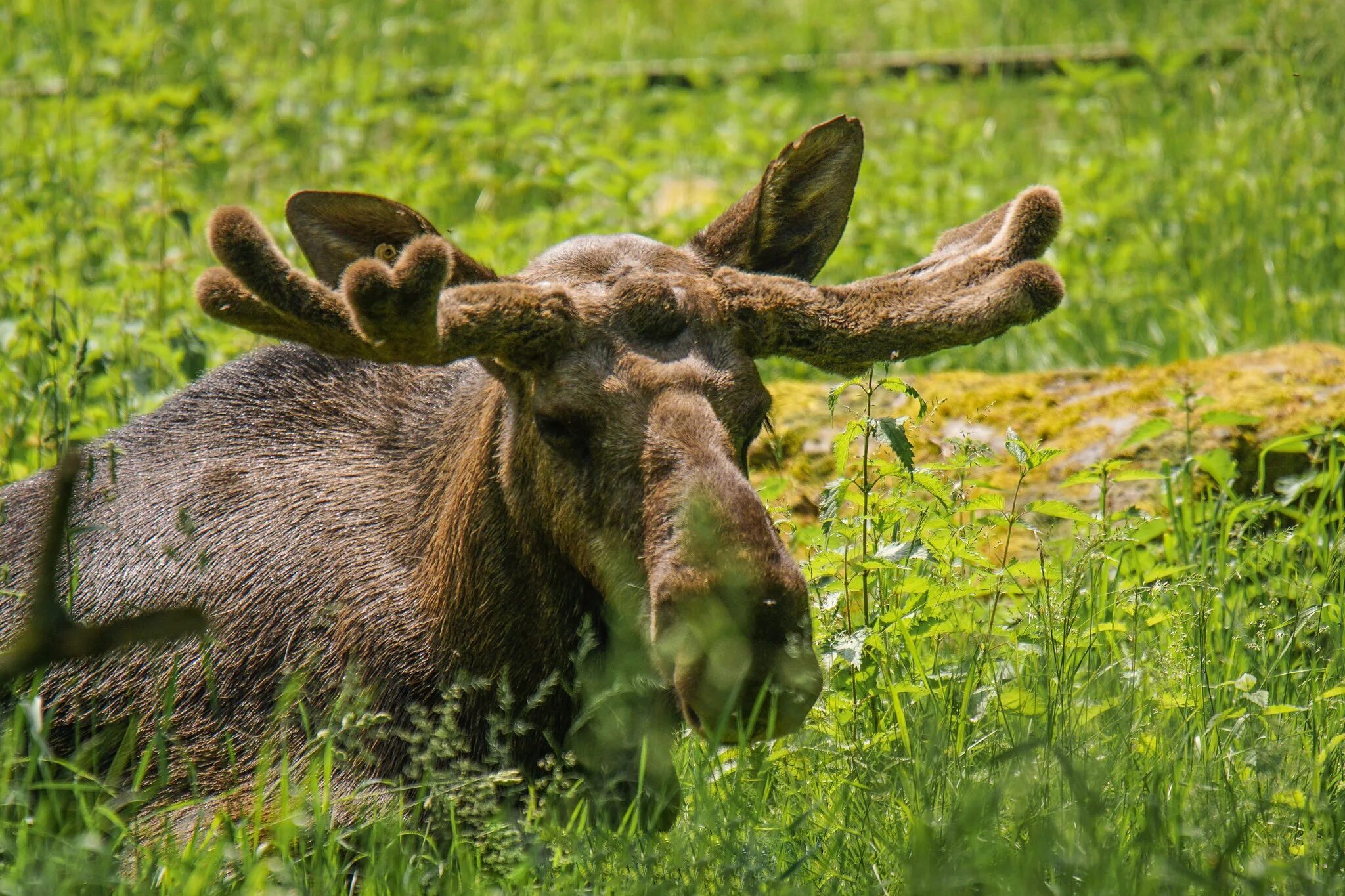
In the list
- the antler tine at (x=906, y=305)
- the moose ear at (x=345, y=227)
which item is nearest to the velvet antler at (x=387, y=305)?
the moose ear at (x=345, y=227)

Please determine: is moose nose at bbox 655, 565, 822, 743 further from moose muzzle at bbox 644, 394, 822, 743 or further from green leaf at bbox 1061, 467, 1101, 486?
green leaf at bbox 1061, 467, 1101, 486

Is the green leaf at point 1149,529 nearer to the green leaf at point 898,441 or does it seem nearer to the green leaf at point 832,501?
the green leaf at point 832,501

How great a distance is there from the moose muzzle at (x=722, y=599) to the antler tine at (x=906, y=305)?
467 mm

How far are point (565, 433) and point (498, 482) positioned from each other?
0.33 m

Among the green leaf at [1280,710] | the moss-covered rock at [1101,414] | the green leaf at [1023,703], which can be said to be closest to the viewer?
the green leaf at [1280,710]

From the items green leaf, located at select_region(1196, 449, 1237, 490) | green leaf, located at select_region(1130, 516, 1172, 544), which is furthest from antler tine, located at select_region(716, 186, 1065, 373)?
green leaf, located at select_region(1196, 449, 1237, 490)

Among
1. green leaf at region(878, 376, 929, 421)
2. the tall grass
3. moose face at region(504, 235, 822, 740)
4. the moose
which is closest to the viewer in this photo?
the tall grass

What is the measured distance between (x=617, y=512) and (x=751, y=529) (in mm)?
335

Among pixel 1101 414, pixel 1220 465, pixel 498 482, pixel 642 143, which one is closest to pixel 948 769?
pixel 498 482

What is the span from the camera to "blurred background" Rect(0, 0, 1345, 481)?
245 inches

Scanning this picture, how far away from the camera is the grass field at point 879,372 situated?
297 cm

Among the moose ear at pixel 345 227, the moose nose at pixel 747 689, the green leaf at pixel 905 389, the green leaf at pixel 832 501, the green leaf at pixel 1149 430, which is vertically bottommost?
the moose nose at pixel 747 689

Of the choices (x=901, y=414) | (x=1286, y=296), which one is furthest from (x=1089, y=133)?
(x=901, y=414)

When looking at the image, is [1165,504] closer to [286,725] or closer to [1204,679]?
[1204,679]
